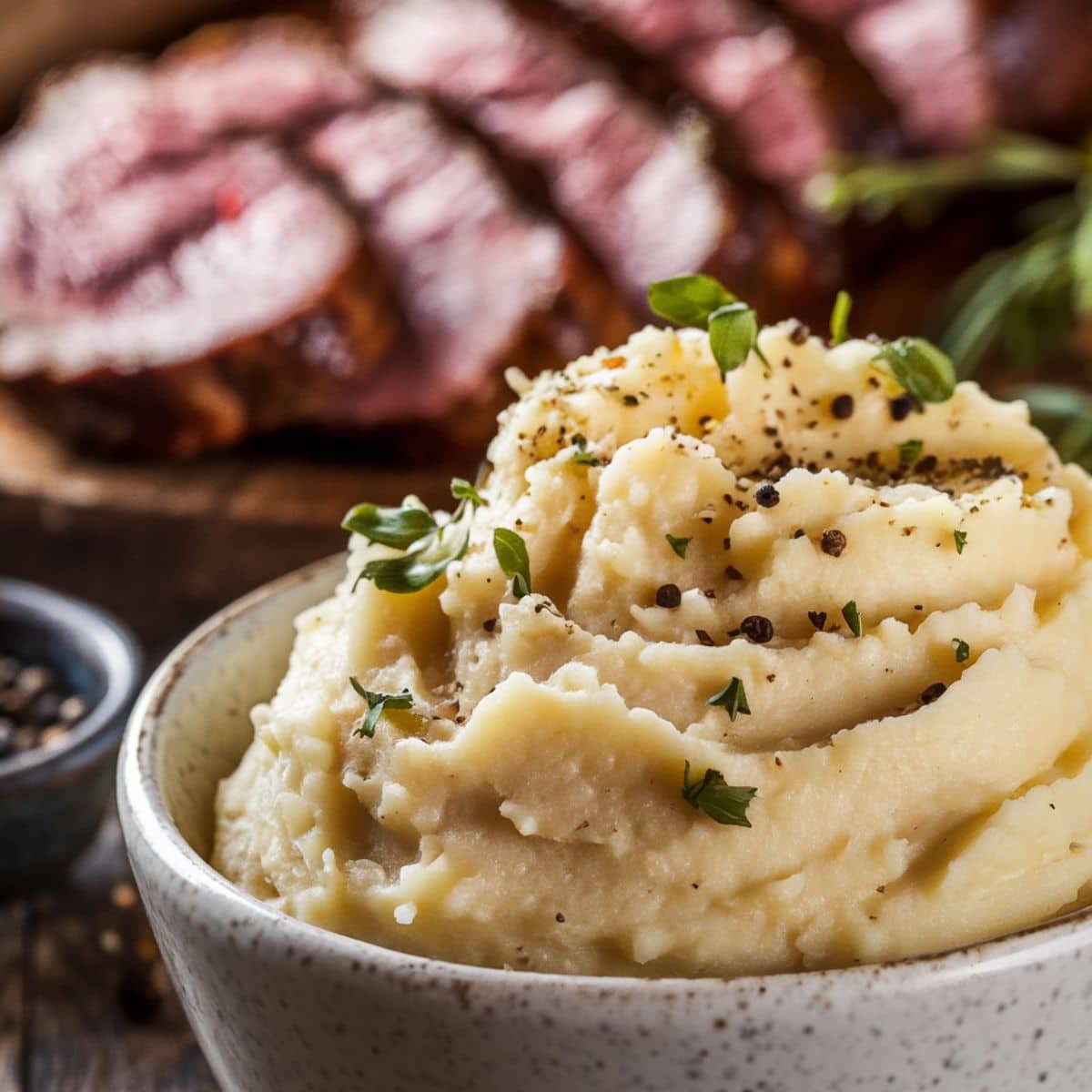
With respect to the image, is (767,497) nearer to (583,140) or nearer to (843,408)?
(843,408)

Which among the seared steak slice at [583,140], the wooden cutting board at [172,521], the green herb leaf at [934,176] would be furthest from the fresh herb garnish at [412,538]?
the green herb leaf at [934,176]

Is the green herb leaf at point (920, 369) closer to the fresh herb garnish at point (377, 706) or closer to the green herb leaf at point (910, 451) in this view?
the green herb leaf at point (910, 451)

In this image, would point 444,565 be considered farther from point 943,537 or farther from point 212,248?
point 212,248

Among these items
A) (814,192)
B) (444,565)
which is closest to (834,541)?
(444,565)

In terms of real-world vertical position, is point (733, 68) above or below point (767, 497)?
below

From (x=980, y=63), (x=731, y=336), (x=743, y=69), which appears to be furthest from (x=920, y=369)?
(x=980, y=63)

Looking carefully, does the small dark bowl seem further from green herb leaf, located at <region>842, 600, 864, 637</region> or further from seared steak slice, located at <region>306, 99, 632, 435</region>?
green herb leaf, located at <region>842, 600, 864, 637</region>

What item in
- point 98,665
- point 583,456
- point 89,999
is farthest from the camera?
point 98,665
